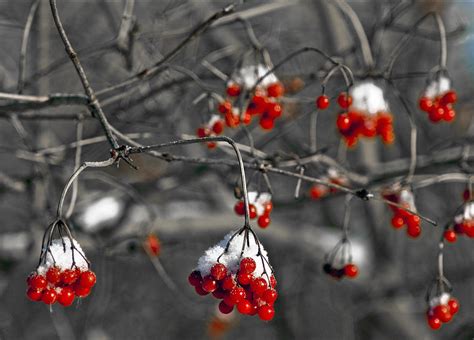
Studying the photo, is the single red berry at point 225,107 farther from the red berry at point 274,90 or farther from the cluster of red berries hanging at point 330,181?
the cluster of red berries hanging at point 330,181

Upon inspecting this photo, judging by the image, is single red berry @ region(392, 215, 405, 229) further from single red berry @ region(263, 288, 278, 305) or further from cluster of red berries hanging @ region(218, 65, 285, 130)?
single red berry @ region(263, 288, 278, 305)

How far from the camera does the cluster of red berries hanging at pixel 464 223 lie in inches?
122

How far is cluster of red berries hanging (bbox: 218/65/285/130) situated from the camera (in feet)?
10.5

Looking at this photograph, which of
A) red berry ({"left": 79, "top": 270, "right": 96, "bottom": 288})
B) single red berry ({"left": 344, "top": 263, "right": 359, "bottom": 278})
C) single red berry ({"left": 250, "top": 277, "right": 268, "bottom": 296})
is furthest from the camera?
single red berry ({"left": 344, "top": 263, "right": 359, "bottom": 278})

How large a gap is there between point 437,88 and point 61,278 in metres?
2.15

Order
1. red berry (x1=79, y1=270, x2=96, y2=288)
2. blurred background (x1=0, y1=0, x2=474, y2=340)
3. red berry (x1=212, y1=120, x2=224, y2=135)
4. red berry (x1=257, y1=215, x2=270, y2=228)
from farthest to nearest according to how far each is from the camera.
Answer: blurred background (x1=0, y1=0, x2=474, y2=340) → red berry (x1=212, y1=120, x2=224, y2=135) → red berry (x1=257, y1=215, x2=270, y2=228) → red berry (x1=79, y1=270, x2=96, y2=288)

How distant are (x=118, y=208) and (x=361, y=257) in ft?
9.21

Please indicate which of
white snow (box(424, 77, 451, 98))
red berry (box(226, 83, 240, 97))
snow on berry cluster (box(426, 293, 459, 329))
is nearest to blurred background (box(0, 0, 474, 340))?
red berry (box(226, 83, 240, 97))

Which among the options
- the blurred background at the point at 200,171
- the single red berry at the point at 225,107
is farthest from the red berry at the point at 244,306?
the single red berry at the point at 225,107

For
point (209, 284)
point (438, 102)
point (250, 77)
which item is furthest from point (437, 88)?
point (209, 284)

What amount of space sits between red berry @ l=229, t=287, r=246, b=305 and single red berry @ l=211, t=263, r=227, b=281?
5cm

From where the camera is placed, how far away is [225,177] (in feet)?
14.9

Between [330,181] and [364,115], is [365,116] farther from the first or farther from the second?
[330,181]

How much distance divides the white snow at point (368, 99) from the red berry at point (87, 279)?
1.51 metres
